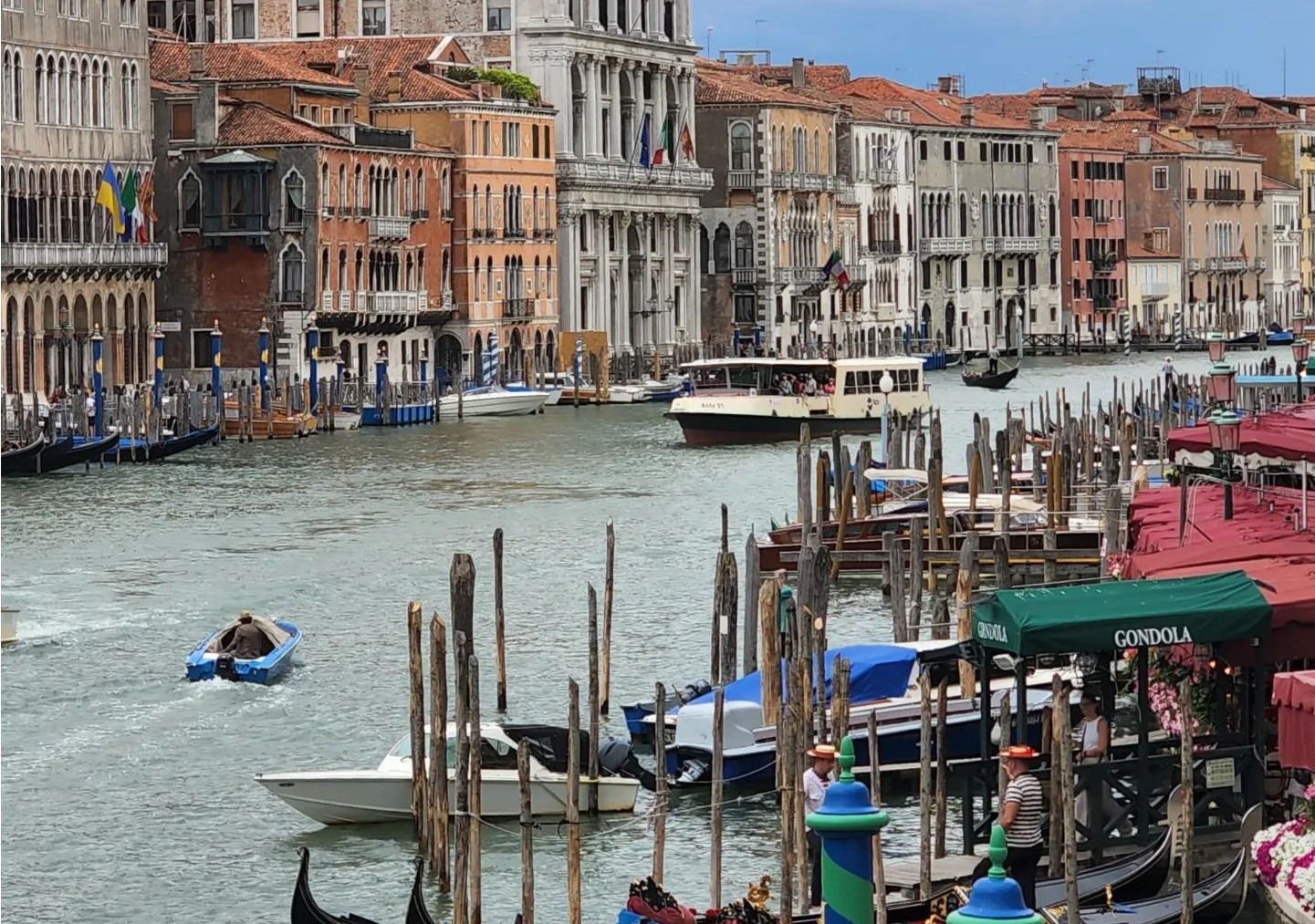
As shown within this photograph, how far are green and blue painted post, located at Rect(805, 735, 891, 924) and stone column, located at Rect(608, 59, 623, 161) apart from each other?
53446 millimetres

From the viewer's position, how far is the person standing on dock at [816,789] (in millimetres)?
13508

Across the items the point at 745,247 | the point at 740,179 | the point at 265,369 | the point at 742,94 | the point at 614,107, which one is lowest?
the point at 265,369

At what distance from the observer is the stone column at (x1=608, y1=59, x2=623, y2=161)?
6312 cm

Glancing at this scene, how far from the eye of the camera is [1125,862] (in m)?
12.6

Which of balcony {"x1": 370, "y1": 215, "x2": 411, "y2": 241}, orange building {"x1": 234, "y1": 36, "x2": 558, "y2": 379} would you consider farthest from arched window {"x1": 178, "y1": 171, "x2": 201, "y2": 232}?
orange building {"x1": 234, "y1": 36, "x2": 558, "y2": 379}

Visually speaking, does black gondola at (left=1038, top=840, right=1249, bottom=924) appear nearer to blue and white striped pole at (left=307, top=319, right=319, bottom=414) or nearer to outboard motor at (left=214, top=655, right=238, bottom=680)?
outboard motor at (left=214, top=655, right=238, bottom=680)

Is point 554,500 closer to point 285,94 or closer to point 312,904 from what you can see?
point 285,94

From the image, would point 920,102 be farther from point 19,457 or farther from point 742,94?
point 19,457

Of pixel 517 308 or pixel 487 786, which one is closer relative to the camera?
→ pixel 487 786

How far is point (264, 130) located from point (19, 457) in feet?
45.8

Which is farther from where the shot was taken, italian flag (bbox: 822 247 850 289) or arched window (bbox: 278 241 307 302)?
italian flag (bbox: 822 247 850 289)

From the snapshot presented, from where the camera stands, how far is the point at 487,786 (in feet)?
53.9

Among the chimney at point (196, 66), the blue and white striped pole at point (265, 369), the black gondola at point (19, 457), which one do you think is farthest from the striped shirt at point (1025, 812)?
the chimney at point (196, 66)

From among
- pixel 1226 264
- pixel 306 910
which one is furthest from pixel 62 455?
pixel 1226 264
